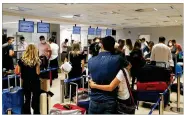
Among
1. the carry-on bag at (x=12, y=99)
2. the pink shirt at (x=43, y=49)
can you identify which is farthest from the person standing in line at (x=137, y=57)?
the pink shirt at (x=43, y=49)

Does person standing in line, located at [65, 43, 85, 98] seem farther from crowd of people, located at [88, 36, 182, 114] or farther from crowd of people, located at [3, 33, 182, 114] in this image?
crowd of people, located at [88, 36, 182, 114]

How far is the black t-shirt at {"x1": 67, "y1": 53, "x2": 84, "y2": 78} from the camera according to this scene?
5.07m

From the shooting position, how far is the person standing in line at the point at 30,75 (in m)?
3.86

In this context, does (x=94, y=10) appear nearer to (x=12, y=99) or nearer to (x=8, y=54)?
(x=8, y=54)

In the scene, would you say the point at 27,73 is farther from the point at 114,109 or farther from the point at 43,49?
the point at 43,49

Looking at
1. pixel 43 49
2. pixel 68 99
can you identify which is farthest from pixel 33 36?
pixel 68 99

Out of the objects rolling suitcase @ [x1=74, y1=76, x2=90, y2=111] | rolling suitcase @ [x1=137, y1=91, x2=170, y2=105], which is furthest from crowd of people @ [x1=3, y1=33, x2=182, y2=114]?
rolling suitcase @ [x1=74, y1=76, x2=90, y2=111]

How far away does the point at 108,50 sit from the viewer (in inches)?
87.0

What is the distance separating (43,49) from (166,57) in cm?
358

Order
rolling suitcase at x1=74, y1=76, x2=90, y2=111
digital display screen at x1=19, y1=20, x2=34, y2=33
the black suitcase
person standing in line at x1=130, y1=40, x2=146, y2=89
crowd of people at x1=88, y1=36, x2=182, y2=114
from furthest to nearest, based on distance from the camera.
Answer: digital display screen at x1=19, y1=20, x2=34, y2=33 → person standing in line at x1=130, y1=40, x2=146, y2=89 → the black suitcase → rolling suitcase at x1=74, y1=76, x2=90, y2=111 → crowd of people at x1=88, y1=36, x2=182, y2=114

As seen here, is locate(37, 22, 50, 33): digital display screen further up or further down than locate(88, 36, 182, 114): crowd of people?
further up

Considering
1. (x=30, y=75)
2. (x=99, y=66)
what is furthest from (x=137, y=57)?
(x=99, y=66)

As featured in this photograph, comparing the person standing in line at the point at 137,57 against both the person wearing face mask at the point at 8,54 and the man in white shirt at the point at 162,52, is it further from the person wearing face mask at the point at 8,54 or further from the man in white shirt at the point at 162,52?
the person wearing face mask at the point at 8,54

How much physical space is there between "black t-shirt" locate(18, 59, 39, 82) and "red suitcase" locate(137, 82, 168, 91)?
1.78m
